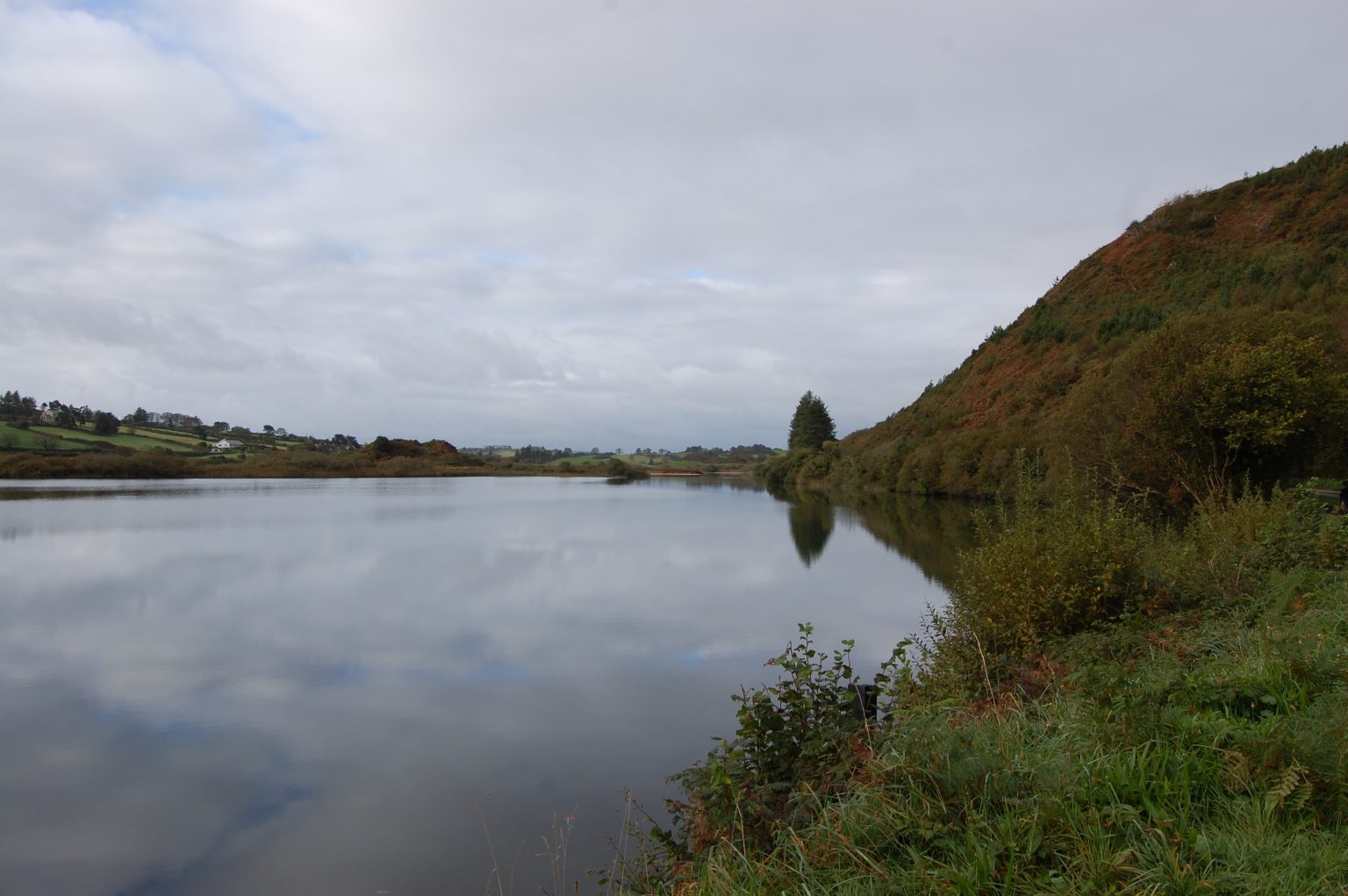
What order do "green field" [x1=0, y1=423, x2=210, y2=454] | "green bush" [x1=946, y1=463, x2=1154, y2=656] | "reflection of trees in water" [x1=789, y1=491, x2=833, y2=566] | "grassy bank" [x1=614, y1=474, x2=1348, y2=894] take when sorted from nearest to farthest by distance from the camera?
"grassy bank" [x1=614, y1=474, x2=1348, y2=894]
"green bush" [x1=946, y1=463, x2=1154, y2=656]
"reflection of trees in water" [x1=789, y1=491, x2=833, y2=566]
"green field" [x1=0, y1=423, x2=210, y2=454]

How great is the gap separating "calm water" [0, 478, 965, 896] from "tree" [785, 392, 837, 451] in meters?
63.2

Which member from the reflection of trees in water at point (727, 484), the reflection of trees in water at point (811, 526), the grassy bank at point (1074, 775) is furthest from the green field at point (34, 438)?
the grassy bank at point (1074, 775)

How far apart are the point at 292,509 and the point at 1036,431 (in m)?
33.3

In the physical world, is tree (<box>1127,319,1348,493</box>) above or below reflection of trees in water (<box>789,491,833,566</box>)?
above

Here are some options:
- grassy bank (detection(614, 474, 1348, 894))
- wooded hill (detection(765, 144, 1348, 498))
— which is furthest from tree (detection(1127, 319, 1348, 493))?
grassy bank (detection(614, 474, 1348, 894))

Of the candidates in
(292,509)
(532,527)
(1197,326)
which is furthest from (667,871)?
(292,509)

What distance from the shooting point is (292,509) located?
35125 mm

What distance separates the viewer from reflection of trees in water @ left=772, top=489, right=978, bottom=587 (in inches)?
750

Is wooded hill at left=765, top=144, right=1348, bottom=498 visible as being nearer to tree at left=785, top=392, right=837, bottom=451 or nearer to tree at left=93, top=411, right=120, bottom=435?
tree at left=785, top=392, right=837, bottom=451

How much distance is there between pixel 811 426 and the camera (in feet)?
281

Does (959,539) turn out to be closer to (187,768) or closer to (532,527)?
(532,527)

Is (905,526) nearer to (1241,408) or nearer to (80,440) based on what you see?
(1241,408)

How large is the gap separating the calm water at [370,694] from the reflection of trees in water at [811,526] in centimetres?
66

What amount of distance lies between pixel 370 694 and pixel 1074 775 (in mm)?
7892
